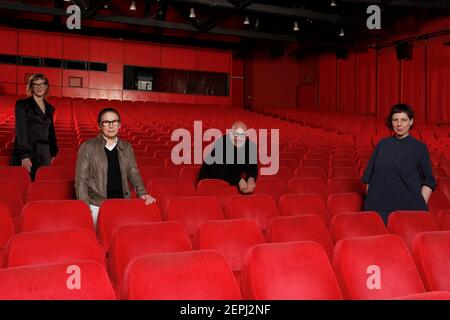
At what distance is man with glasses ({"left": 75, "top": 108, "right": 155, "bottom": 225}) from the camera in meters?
2.52

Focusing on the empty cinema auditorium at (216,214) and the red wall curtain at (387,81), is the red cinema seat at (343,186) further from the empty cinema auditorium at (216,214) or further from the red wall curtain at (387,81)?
the red wall curtain at (387,81)

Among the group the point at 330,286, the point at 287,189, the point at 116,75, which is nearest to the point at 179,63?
the point at 116,75

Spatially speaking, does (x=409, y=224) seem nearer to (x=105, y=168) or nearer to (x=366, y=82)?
(x=105, y=168)

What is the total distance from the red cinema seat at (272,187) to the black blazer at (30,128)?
60.8 inches

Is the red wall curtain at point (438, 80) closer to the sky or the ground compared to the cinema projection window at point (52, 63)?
closer to the ground

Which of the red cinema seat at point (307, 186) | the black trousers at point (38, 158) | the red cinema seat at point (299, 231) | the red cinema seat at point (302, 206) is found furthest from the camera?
the red cinema seat at point (307, 186)

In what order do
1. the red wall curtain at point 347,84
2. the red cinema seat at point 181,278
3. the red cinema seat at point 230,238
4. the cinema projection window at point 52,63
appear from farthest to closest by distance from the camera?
the red wall curtain at point 347,84
the cinema projection window at point 52,63
the red cinema seat at point 230,238
the red cinema seat at point 181,278

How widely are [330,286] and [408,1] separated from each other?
986cm

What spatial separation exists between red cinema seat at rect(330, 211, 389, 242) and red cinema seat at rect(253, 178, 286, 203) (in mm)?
1115

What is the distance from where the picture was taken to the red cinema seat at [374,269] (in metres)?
1.70

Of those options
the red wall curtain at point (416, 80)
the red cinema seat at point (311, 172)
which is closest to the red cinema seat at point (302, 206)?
the red cinema seat at point (311, 172)

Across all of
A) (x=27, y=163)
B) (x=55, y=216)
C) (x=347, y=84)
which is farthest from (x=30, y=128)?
(x=347, y=84)
